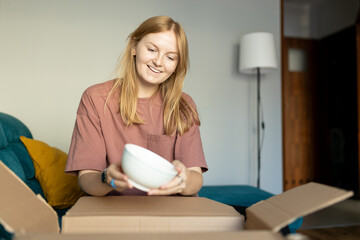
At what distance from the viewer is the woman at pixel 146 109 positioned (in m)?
1.09

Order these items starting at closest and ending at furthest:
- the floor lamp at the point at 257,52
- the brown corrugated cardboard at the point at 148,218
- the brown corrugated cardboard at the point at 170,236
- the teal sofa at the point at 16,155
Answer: the brown corrugated cardboard at the point at 170,236
the brown corrugated cardboard at the point at 148,218
the teal sofa at the point at 16,155
the floor lamp at the point at 257,52

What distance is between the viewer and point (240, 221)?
24.1 inches

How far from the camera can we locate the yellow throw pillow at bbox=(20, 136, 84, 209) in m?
1.57

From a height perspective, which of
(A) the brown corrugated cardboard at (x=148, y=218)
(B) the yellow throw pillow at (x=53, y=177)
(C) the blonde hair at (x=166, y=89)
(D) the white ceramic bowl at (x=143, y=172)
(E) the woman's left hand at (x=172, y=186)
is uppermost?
(C) the blonde hair at (x=166, y=89)

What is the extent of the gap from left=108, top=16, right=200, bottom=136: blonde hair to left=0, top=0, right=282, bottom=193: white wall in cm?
96

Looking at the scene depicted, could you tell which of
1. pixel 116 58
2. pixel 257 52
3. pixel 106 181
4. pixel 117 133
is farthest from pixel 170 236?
pixel 257 52

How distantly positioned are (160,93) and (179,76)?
0.33 ft

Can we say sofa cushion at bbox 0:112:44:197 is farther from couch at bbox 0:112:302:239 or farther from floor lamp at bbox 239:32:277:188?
floor lamp at bbox 239:32:277:188

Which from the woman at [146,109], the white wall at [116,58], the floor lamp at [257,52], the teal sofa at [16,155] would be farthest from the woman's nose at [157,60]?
the floor lamp at [257,52]

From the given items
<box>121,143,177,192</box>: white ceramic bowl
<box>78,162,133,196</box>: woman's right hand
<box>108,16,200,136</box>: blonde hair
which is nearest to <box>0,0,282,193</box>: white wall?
<box>108,16,200,136</box>: blonde hair

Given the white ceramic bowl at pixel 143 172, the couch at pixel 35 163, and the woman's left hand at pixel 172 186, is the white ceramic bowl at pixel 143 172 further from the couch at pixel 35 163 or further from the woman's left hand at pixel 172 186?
the couch at pixel 35 163

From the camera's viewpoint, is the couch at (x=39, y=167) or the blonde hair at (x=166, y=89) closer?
the blonde hair at (x=166, y=89)

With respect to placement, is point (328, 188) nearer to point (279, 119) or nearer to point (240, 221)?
point (240, 221)

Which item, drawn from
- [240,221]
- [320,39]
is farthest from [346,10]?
[240,221]
